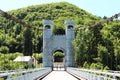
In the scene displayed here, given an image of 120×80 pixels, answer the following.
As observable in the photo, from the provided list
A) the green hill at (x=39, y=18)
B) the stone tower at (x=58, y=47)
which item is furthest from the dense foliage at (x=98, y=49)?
the green hill at (x=39, y=18)

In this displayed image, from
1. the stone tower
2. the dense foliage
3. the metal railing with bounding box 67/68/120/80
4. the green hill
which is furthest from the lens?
the green hill

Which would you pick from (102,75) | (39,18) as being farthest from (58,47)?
(39,18)

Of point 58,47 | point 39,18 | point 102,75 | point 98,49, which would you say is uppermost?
point 39,18

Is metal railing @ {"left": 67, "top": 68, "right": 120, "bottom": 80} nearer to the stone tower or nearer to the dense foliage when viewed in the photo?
the dense foliage

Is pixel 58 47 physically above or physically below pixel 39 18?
below

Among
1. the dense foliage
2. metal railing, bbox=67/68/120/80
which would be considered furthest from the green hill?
metal railing, bbox=67/68/120/80

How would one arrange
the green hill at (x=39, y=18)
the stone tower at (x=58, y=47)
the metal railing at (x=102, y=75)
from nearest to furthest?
the metal railing at (x=102, y=75) → the stone tower at (x=58, y=47) → the green hill at (x=39, y=18)

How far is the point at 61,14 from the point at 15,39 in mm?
43705

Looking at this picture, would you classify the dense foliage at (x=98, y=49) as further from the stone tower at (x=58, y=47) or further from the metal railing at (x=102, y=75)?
the metal railing at (x=102, y=75)

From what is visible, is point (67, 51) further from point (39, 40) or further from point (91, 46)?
point (39, 40)

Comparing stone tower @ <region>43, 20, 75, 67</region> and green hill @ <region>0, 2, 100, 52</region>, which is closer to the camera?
stone tower @ <region>43, 20, 75, 67</region>

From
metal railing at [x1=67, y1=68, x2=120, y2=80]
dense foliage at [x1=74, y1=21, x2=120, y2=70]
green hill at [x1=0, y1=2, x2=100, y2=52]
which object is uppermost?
green hill at [x1=0, y1=2, x2=100, y2=52]

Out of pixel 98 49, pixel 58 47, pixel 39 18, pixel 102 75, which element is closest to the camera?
pixel 102 75

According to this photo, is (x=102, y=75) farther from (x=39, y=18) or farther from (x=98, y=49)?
(x=39, y=18)
